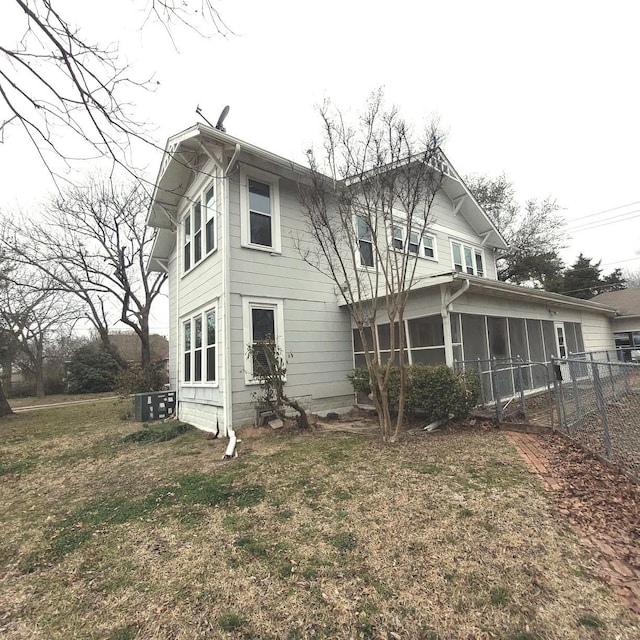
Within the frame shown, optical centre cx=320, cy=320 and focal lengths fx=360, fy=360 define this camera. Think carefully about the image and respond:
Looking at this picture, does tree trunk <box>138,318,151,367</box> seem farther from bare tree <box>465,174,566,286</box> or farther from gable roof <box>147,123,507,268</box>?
bare tree <box>465,174,566,286</box>

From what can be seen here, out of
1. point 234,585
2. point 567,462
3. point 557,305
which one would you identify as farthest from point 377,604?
point 557,305

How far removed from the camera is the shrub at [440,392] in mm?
6574

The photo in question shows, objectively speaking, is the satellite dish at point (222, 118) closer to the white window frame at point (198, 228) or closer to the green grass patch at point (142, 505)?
the white window frame at point (198, 228)

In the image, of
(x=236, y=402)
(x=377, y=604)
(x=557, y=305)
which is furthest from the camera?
(x=557, y=305)

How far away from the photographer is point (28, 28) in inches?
103

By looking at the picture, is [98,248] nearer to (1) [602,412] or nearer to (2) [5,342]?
(2) [5,342]

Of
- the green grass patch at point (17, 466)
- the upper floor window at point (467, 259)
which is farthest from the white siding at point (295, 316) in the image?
the upper floor window at point (467, 259)

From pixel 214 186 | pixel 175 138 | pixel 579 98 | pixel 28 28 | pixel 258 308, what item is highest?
pixel 579 98

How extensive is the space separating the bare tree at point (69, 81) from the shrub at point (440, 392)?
572 centimetres

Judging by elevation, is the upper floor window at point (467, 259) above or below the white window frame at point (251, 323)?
above

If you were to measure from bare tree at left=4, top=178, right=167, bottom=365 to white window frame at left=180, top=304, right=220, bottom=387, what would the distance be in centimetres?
1082

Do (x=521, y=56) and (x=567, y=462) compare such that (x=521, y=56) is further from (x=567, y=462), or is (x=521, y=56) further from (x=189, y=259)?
(x=189, y=259)

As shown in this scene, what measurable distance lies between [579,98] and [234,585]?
1374cm

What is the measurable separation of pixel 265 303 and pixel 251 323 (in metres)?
0.58
